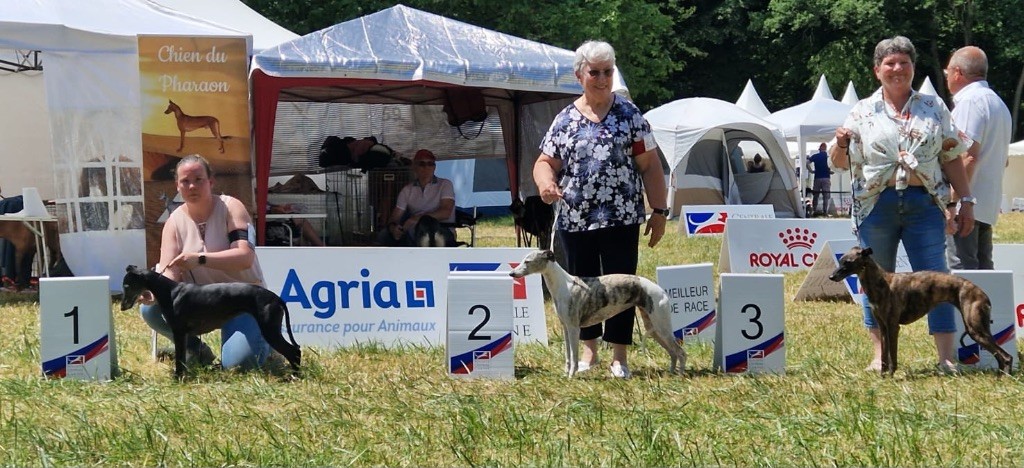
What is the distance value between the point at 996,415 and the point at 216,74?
20.3 feet

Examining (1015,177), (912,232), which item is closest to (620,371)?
(912,232)

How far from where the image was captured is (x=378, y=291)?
6246mm

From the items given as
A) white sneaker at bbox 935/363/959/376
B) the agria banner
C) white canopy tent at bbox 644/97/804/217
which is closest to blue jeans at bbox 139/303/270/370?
the agria banner

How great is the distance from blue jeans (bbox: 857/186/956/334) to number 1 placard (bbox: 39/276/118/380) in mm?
3174

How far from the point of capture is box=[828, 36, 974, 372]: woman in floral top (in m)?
4.83

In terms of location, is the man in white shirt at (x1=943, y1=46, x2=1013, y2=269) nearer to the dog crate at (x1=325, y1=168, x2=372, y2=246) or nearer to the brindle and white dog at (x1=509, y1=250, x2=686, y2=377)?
the brindle and white dog at (x1=509, y1=250, x2=686, y2=377)

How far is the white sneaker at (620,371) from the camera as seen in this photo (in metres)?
5.00

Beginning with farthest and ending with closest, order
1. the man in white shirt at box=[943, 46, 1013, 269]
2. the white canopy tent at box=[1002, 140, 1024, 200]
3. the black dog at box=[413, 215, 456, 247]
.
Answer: the white canopy tent at box=[1002, 140, 1024, 200] → the black dog at box=[413, 215, 456, 247] → the man in white shirt at box=[943, 46, 1013, 269]

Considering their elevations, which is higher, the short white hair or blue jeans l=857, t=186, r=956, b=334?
the short white hair

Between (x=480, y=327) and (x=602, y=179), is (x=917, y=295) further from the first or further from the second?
(x=480, y=327)

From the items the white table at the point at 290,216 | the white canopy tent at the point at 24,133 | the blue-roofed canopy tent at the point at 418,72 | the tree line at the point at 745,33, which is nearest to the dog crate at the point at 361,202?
the white table at the point at 290,216

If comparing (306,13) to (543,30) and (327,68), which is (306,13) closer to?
(543,30)

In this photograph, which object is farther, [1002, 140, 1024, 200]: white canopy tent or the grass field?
[1002, 140, 1024, 200]: white canopy tent

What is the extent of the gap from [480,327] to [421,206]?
4900 millimetres
